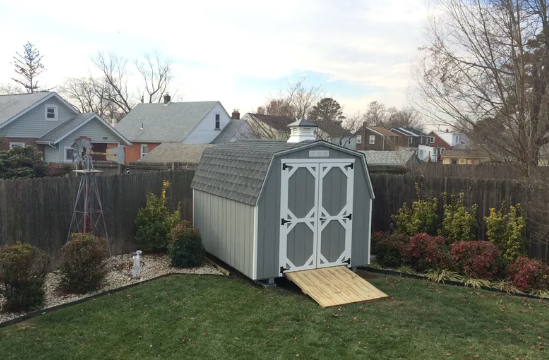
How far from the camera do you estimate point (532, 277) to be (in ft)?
25.0

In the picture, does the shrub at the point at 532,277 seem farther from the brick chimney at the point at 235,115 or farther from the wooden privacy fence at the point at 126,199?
the brick chimney at the point at 235,115

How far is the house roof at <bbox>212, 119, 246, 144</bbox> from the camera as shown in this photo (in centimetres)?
3522

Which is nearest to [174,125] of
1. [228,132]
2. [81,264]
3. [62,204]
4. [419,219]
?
[228,132]

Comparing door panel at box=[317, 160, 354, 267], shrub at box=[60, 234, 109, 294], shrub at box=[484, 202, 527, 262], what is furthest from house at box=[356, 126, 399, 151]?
shrub at box=[60, 234, 109, 294]

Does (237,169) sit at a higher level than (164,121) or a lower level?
Result: lower

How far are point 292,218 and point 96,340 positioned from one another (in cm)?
393

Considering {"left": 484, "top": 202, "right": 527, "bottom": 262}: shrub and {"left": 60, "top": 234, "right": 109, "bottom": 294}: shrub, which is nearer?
{"left": 60, "top": 234, "right": 109, "bottom": 294}: shrub

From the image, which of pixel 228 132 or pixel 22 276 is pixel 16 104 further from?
pixel 22 276

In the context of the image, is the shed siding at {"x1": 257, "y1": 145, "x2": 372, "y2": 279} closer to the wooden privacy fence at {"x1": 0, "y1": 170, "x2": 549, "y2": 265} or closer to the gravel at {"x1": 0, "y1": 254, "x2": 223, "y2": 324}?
the gravel at {"x1": 0, "y1": 254, "x2": 223, "y2": 324}

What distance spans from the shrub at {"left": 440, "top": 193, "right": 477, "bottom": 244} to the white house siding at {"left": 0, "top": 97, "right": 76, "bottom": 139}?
25784 millimetres

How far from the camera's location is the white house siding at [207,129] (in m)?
34.3

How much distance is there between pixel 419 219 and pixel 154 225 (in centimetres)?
622

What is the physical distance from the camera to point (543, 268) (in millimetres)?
7672

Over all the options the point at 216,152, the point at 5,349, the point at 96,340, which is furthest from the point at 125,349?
the point at 216,152
